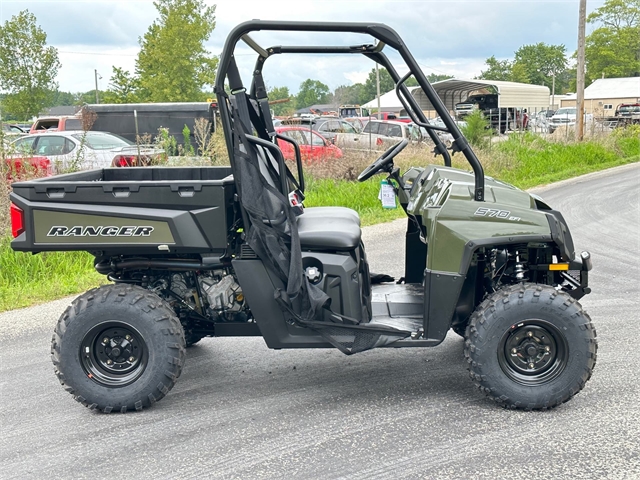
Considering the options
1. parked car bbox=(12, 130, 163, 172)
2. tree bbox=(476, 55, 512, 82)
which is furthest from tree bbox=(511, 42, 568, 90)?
parked car bbox=(12, 130, 163, 172)

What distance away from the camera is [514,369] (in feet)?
12.6

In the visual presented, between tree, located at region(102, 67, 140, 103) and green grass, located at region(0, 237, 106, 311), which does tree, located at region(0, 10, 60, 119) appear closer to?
tree, located at region(102, 67, 140, 103)

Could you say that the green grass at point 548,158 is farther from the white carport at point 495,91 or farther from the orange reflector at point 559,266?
the white carport at point 495,91

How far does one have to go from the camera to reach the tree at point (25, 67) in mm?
30500

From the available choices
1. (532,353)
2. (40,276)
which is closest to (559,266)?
(532,353)

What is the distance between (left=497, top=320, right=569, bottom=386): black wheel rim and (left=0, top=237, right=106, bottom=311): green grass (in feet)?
14.4

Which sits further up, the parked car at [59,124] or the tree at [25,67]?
the tree at [25,67]

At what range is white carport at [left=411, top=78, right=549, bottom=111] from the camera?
97.9 feet

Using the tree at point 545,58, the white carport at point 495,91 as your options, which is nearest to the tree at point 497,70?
the tree at point 545,58

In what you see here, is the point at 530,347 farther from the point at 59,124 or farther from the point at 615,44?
the point at 615,44

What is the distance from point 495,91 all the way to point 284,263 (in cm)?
3009

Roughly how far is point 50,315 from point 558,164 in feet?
43.0

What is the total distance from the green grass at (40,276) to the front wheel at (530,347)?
4.30m

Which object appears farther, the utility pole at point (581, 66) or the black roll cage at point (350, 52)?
the utility pole at point (581, 66)
